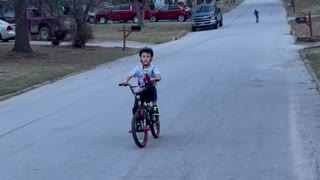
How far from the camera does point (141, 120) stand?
1070cm

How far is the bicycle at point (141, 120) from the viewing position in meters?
10.5

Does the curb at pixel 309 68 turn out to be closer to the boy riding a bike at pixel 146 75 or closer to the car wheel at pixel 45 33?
Answer: the boy riding a bike at pixel 146 75

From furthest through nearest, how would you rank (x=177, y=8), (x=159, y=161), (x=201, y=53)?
(x=177, y=8)
(x=201, y=53)
(x=159, y=161)

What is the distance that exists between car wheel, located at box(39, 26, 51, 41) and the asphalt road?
1689 cm

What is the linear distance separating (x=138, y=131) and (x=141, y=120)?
0.60 ft

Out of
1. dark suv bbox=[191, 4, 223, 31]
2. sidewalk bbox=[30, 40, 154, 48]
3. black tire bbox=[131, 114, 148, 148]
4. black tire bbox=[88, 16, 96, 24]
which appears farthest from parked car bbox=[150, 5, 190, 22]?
black tire bbox=[131, 114, 148, 148]

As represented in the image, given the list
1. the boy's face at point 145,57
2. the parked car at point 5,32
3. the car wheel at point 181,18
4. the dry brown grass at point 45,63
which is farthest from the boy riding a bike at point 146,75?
the car wheel at point 181,18

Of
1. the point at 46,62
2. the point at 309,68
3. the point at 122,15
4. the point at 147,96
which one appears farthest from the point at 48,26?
the point at 147,96

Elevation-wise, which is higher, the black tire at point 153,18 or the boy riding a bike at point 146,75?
the boy riding a bike at point 146,75

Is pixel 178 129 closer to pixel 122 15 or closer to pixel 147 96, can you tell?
pixel 147 96

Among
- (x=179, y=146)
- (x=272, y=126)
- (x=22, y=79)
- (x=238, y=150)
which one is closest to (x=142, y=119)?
(x=179, y=146)

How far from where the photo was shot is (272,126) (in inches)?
500

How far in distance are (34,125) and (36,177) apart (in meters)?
4.65

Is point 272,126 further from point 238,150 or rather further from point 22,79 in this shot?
point 22,79
